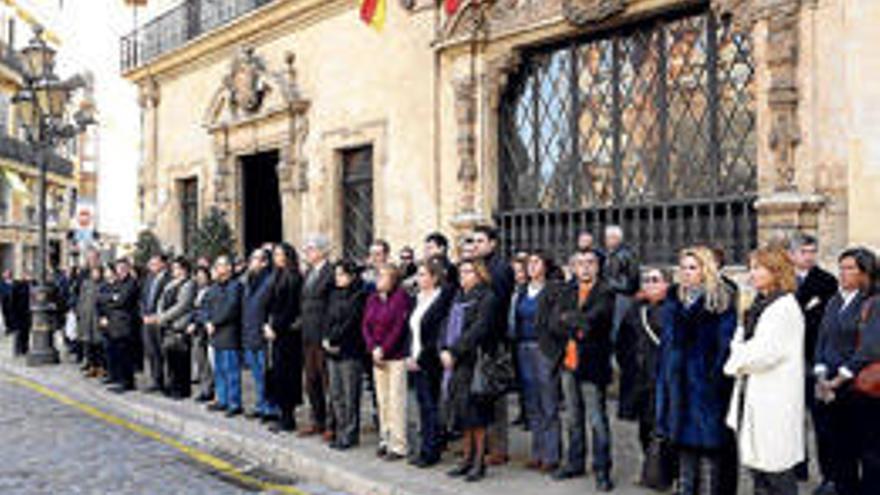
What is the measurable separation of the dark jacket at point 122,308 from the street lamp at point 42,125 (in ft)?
12.7

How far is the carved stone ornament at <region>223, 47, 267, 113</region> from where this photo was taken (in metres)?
17.2

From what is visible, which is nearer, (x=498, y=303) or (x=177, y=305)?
(x=498, y=303)

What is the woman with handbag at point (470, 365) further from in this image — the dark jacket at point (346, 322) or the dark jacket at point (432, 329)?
the dark jacket at point (346, 322)

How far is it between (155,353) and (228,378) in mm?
2030

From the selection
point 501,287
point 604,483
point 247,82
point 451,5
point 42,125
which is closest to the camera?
point 604,483

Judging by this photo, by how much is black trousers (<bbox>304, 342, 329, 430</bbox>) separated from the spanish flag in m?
6.01

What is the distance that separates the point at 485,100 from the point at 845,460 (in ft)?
24.1

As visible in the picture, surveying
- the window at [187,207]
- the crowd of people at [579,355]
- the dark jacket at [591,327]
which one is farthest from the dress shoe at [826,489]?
the window at [187,207]

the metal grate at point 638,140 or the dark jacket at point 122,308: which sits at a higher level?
the metal grate at point 638,140

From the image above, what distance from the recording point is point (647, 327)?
6.73 m

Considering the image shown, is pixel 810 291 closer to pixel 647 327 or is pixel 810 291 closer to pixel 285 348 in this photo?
pixel 647 327

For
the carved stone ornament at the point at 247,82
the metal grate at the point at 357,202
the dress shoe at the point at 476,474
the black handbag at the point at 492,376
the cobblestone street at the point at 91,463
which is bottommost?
the cobblestone street at the point at 91,463

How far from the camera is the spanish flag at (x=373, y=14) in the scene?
520 inches

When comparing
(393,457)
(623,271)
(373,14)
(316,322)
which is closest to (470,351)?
(393,457)
